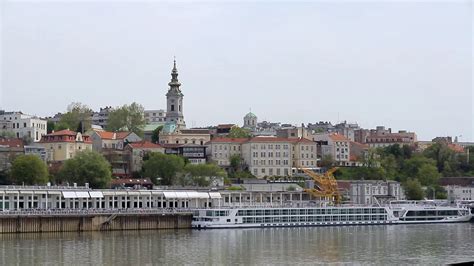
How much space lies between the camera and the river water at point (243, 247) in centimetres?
5112

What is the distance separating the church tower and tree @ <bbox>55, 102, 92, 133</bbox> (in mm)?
11509

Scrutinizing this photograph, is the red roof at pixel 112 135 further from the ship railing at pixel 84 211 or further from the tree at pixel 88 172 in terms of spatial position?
the ship railing at pixel 84 211

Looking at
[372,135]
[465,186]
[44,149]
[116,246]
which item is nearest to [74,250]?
[116,246]

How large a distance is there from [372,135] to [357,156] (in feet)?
100

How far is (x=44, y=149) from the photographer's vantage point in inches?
4242

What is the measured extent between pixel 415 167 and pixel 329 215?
36.7m

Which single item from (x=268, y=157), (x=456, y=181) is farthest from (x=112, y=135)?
(x=456, y=181)

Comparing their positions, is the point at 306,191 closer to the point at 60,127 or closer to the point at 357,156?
the point at 357,156

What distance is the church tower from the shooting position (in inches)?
5394

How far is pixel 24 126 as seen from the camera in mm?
125812

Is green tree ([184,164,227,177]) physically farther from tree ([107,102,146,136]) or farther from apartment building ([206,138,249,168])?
tree ([107,102,146,136])

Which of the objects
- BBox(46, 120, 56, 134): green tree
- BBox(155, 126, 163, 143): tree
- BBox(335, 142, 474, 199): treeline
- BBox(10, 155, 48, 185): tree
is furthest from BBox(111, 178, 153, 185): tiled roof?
BBox(46, 120, 56, 134): green tree

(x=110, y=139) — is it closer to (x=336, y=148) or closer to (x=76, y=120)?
(x=76, y=120)

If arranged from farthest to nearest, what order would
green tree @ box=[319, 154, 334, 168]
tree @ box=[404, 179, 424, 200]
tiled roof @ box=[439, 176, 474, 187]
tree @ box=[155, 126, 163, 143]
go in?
1. tree @ box=[155, 126, 163, 143]
2. green tree @ box=[319, 154, 334, 168]
3. tiled roof @ box=[439, 176, 474, 187]
4. tree @ box=[404, 179, 424, 200]
